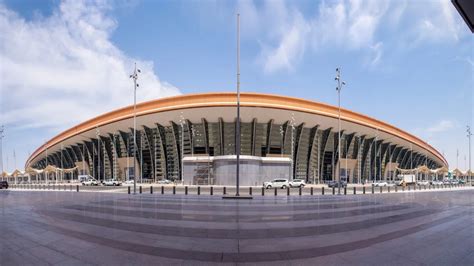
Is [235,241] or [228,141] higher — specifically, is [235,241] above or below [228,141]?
below

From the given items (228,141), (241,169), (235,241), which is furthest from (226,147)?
(235,241)

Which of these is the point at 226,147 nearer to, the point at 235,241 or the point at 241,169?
the point at 241,169

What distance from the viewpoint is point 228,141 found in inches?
2105

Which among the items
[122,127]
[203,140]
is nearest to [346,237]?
[203,140]

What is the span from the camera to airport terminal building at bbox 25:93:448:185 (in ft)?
154

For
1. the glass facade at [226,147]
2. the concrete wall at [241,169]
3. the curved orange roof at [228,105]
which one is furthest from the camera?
the glass facade at [226,147]

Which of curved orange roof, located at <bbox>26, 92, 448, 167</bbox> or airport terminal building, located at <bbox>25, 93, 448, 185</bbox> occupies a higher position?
curved orange roof, located at <bbox>26, 92, 448, 167</bbox>

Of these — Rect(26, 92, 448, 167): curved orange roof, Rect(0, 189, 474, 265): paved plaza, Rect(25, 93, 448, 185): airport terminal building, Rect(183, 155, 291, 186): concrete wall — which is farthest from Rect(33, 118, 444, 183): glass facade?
Rect(0, 189, 474, 265): paved plaza

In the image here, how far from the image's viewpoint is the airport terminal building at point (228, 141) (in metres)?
46.9

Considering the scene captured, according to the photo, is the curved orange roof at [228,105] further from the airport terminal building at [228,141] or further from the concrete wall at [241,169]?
the concrete wall at [241,169]

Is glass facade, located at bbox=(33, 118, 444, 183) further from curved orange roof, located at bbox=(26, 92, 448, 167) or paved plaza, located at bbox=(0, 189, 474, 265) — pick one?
paved plaza, located at bbox=(0, 189, 474, 265)

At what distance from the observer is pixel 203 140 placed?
54594 mm

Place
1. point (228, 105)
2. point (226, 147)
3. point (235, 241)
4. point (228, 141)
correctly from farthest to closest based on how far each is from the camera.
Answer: point (226, 147)
point (228, 141)
point (228, 105)
point (235, 241)

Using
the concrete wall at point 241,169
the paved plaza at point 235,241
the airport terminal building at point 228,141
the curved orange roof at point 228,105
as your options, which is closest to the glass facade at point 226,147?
the airport terminal building at point 228,141
